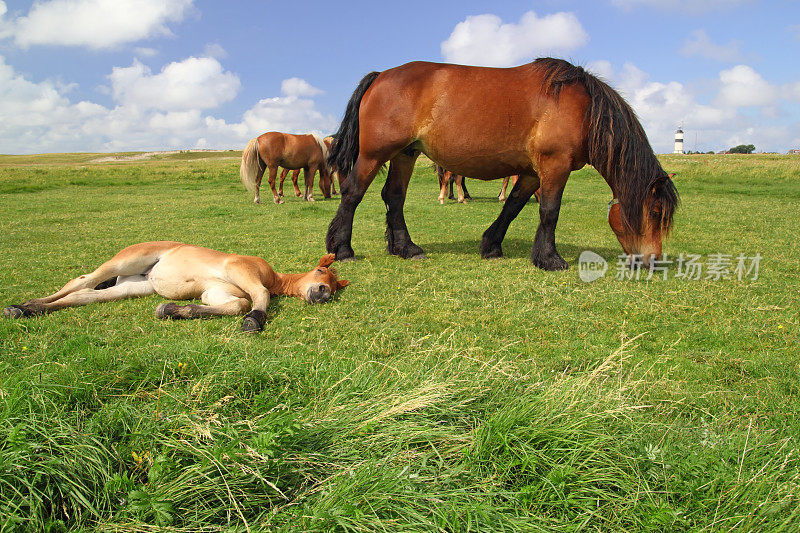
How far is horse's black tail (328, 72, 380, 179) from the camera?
720 cm

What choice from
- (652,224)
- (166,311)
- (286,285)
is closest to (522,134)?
(652,224)

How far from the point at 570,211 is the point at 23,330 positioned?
1232cm

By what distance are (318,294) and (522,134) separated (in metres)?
3.46

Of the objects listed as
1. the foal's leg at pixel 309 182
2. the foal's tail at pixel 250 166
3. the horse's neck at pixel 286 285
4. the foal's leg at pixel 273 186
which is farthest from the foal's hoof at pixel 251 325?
the foal's leg at pixel 309 182

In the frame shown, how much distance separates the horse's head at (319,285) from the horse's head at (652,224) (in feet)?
12.4

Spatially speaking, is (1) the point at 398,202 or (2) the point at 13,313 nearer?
(2) the point at 13,313

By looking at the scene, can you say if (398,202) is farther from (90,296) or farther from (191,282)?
(90,296)

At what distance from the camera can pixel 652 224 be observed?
6.40 m

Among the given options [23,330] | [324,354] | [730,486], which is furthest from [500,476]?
[23,330]

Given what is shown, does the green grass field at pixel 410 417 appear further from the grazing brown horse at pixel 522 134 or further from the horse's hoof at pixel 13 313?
the grazing brown horse at pixel 522 134

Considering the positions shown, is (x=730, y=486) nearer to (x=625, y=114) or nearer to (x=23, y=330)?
(x=23, y=330)

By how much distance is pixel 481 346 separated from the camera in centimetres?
382

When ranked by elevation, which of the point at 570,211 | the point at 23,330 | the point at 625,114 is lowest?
the point at 23,330

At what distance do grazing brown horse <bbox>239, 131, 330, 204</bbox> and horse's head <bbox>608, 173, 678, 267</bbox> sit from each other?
11.7 m
